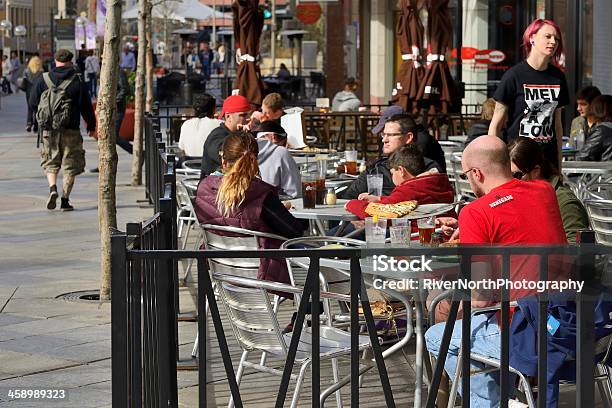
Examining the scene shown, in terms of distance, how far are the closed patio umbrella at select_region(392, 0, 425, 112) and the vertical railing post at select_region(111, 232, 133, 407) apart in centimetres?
1332

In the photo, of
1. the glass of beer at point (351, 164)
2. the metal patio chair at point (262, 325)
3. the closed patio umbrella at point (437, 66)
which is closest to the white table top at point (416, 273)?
the metal patio chair at point (262, 325)

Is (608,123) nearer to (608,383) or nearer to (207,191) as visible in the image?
(207,191)

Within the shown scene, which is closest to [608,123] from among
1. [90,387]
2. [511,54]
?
[90,387]

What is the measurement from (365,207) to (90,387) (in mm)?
1966

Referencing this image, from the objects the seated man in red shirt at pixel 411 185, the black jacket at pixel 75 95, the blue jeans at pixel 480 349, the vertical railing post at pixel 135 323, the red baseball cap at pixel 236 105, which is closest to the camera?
the vertical railing post at pixel 135 323

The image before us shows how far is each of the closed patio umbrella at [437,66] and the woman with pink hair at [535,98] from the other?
7535mm

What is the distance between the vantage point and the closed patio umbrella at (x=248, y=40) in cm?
1802

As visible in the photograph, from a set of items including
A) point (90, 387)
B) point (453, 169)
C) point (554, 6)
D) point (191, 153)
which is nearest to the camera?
point (90, 387)

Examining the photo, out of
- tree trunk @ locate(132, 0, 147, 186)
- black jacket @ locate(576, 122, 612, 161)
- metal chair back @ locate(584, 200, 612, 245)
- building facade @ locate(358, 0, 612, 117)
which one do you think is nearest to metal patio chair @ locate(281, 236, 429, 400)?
metal chair back @ locate(584, 200, 612, 245)

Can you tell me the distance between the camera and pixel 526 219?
17.9ft

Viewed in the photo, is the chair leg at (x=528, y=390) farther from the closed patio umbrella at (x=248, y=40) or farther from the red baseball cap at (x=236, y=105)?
the closed patio umbrella at (x=248, y=40)

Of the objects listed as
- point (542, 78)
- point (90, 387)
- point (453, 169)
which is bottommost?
point (90, 387)

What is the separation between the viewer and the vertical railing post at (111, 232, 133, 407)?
4.19 metres

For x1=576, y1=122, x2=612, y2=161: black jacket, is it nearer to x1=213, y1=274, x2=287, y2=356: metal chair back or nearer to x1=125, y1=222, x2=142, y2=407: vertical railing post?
x1=213, y1=274, x2=287, y2=356: metal chair back
